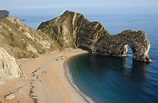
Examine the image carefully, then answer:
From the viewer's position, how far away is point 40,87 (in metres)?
67.8

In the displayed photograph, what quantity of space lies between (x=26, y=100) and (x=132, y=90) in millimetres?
32412

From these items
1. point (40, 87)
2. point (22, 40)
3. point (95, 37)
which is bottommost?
point (40, 87)

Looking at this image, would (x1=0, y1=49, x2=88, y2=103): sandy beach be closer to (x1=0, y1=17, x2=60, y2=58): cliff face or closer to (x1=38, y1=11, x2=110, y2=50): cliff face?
(x1=0, y1=17, x2=60, y2=58): cliff face

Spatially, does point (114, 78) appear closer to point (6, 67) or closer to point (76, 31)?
point (6, 67)

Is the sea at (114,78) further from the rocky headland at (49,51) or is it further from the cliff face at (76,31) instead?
the cliff face at (76,31)

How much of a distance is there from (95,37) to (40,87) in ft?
226

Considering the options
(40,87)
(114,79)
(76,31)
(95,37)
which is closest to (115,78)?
(114,79)

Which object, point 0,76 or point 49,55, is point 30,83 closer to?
point 0,76

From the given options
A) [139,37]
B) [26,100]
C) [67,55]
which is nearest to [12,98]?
[26,100]

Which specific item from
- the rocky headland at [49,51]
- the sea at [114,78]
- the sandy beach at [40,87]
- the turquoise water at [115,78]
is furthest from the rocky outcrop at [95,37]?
the sandy beach at [40,87]

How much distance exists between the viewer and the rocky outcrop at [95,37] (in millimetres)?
111125

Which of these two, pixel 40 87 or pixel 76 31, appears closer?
pixel 40 87

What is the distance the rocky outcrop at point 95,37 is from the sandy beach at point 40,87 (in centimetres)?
3653

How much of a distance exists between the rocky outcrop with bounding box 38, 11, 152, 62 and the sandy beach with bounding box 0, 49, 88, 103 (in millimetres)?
36535
